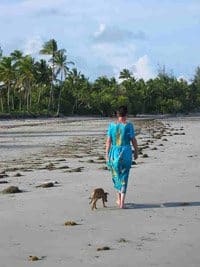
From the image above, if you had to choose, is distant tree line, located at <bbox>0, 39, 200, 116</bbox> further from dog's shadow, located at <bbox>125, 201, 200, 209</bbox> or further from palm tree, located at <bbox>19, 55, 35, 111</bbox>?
dog's shadow, located at <bbox>125, 201, 200, 209</bbox>

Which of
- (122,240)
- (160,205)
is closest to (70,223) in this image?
(122,240)

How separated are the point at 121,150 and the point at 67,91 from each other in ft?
336

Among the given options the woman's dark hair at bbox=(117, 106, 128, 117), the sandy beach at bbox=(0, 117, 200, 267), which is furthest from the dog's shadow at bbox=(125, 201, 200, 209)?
the woman's dark hair at bbox=(117, 106, 128, 117)

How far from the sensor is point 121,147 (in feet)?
32.0

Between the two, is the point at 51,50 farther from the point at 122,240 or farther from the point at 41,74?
the point at 122,240

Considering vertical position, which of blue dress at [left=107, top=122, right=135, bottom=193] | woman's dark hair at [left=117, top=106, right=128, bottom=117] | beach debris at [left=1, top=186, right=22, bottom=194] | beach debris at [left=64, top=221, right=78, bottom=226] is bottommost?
beach debris at [left=1, top=186, right=22, bottom=194]

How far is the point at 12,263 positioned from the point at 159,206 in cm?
400

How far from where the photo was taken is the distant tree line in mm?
96688

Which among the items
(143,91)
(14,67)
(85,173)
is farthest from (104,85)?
(85,173)

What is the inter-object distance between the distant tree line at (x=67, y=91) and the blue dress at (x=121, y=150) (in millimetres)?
81914

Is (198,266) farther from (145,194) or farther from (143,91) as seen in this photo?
(143,91)

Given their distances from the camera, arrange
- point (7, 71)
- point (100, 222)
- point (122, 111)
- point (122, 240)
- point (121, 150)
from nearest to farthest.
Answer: point (122, 240), point (100, 222), point (122, 111), point (121, 150), point (7, 71)

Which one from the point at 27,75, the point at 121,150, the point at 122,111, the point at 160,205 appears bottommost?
the point at 160,205

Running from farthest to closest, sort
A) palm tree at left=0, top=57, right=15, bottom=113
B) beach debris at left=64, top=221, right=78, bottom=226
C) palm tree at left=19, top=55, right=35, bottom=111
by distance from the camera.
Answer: palm tree at left=19, top=55, right=35, bottom=111, palm tree at left=0, top=57, right=15, bottom=113, beach debris at left=64, top=221, right=78, bottom=226
